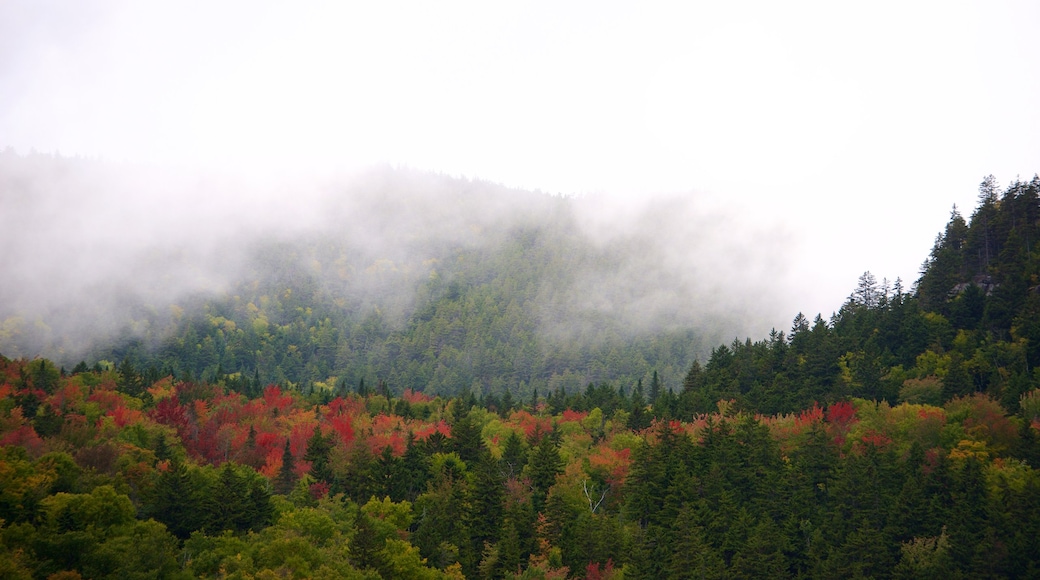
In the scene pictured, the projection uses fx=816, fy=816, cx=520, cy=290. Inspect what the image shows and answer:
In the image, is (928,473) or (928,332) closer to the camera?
(928,473)

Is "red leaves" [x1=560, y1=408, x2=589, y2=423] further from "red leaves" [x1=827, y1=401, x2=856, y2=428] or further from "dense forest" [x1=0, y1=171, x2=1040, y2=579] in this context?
"red leaves" [x1=827, y1=401, x2=856, y2=428]

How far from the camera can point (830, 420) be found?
11475 centimetres

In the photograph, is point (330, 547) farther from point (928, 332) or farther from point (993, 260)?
point (993, 260)

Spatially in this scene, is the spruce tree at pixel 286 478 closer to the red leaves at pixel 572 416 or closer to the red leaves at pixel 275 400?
the red leaves at pixel 275 400

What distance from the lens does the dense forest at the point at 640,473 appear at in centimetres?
7762

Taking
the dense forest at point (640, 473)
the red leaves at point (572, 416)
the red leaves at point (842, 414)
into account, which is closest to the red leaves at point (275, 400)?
the dense forest at point (640, 473)

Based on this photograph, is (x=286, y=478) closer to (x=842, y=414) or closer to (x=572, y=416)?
(x=572, y=416)

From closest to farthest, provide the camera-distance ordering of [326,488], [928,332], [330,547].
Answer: [330,547] → [326,488] → [928,332]

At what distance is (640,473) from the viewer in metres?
104

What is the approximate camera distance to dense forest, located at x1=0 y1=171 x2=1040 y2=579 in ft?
255

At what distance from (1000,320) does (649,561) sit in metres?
67.0

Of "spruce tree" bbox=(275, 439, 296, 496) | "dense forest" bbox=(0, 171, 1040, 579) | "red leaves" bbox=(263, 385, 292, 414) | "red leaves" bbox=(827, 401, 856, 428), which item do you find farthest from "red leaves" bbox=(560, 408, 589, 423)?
"spruce tree" bbox=(275, 439, 296, 496)

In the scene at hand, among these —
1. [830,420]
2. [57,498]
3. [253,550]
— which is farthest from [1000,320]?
[57,498]

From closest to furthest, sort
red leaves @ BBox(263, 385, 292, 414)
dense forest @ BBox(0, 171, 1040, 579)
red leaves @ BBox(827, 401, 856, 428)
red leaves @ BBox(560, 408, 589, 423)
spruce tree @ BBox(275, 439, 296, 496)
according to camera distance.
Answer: dense forest @ BBox(0, 171, 1040, 579)
spruce tree @ BBox(275, 439, 296, 496)
red leaves @ BBox(827, 401, 856, 428)
red leaves @ BBox(560, 408, 589, 423)
red leaves @ BBox(263, 385, 292, 414)
